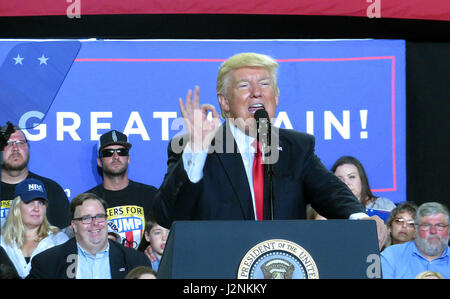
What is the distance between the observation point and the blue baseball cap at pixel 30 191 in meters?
5.06

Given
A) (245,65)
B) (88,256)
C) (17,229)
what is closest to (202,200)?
(245,65)

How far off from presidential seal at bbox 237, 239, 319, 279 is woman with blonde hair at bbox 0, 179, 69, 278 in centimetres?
250

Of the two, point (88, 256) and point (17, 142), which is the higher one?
point (17, 142)

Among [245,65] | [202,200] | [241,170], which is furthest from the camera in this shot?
[245,65]

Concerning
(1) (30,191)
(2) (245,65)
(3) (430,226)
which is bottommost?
(3) (430,226)

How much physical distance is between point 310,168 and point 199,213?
19.6 inches

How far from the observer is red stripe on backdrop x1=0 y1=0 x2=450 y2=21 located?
5379 mm

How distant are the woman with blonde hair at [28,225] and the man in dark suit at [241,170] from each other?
67.7 inches

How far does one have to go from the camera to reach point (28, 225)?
5.06 m

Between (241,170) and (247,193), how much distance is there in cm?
10

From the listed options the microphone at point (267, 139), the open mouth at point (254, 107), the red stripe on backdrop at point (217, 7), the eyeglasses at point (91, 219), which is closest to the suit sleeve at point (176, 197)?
the microphone at point (267, 139)

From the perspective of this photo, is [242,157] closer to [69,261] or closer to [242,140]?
[242,140]

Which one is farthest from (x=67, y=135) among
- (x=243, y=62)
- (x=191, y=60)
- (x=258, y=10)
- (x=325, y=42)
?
(x=243, y=62)

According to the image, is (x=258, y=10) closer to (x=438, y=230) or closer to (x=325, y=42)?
(x=325, y=42)
